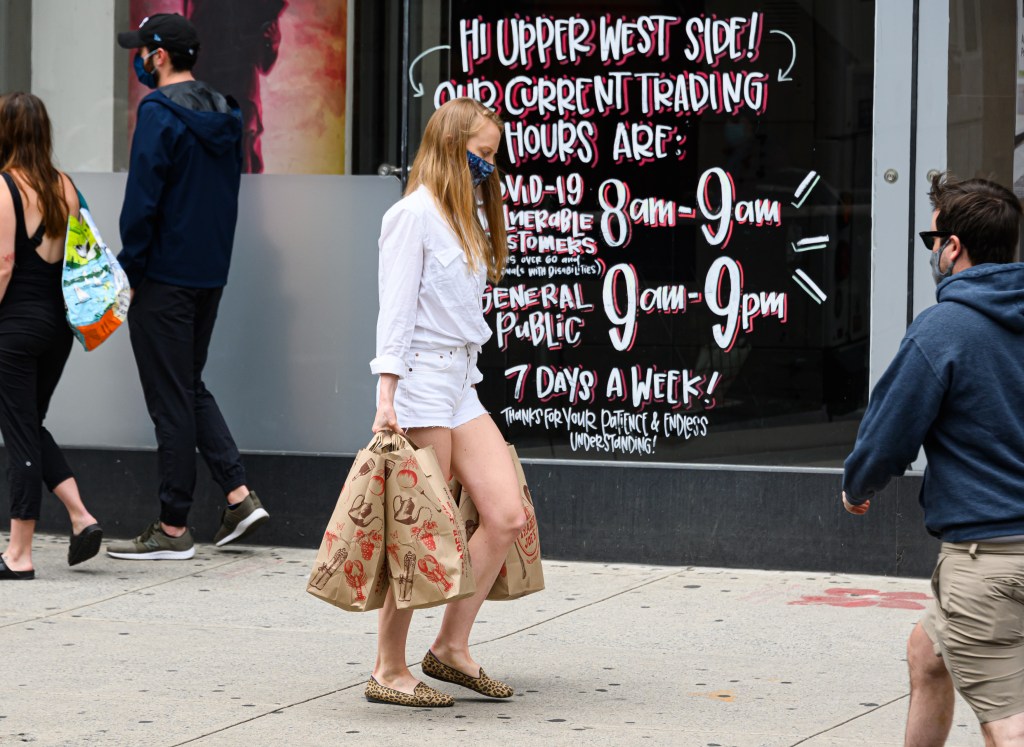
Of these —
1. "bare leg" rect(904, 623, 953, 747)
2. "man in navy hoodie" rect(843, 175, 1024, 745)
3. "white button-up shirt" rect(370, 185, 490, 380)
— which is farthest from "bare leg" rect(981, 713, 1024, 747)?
"white button-up shirt" rect(370, 185, 490, 380)

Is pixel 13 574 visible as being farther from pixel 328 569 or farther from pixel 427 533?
pixel 427 533

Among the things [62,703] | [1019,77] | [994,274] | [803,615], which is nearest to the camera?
[994,274]

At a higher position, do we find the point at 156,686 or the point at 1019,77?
the point at 1019,77

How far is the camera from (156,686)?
204 inches

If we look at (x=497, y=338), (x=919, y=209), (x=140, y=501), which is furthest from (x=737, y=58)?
(x=140, y=501)

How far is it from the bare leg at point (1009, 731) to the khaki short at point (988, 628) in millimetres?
12

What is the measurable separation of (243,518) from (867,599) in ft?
9.16

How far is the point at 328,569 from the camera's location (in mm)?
4691

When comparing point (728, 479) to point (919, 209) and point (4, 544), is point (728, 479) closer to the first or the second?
point (919, 209)

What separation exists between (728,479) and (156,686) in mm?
2944

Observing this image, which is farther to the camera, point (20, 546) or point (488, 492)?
point (20, 546)

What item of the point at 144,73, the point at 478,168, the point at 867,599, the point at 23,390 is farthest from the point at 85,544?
the point at 867,599

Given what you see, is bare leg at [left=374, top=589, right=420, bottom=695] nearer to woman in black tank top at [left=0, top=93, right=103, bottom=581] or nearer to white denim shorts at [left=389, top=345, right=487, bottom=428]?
white denim shorts at [left=389, top=345, right=487, bottom=428]

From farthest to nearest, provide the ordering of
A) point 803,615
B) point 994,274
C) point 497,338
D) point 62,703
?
1. point 497,338
2. point 803,615
3. point 62,703
4. point 994,274
